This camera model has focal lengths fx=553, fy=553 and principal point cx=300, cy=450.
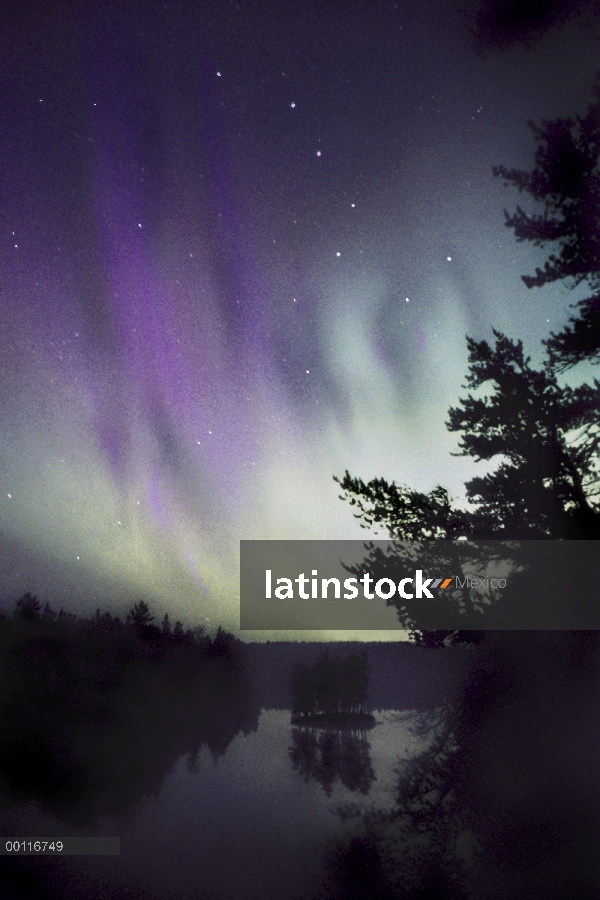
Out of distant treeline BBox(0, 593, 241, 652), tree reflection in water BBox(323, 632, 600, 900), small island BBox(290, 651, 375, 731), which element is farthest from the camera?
distant treeline BBox(0, 593, 241, 652)

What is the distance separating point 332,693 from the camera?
2.41 meters

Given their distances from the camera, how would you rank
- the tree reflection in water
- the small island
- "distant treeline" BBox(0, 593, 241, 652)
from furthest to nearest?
"distant treeline" BBox(0, 593, 241, 652)
the small island
the tree reflection in water

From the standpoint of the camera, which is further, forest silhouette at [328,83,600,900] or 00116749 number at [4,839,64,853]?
00116749 number at [4,839,64,853]

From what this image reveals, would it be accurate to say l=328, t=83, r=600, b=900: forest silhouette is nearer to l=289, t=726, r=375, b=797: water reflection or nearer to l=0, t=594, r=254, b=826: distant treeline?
l=289, t=726, r=375, b=797: water reflection

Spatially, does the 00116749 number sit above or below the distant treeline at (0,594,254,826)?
below

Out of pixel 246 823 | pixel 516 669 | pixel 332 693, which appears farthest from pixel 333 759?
pixel 516 669

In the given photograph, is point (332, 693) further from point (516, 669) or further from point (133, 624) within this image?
point (133, 624)

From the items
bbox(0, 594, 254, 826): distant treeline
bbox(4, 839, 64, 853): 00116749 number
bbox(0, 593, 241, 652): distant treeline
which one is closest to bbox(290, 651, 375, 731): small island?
bbox(0, 594, 254, 826): distant treeline

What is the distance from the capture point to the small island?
235cm

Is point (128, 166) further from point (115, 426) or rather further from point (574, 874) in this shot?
point (574, 874)

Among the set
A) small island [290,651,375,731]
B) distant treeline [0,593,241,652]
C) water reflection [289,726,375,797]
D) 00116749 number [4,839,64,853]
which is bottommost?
00116749 number [4,839,64,853]

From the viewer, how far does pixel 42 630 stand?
8.72 ft

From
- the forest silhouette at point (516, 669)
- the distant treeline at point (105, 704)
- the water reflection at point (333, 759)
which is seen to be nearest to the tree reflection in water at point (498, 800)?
the forest silhouette at point (516, 669)

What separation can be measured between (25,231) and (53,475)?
129 cm
